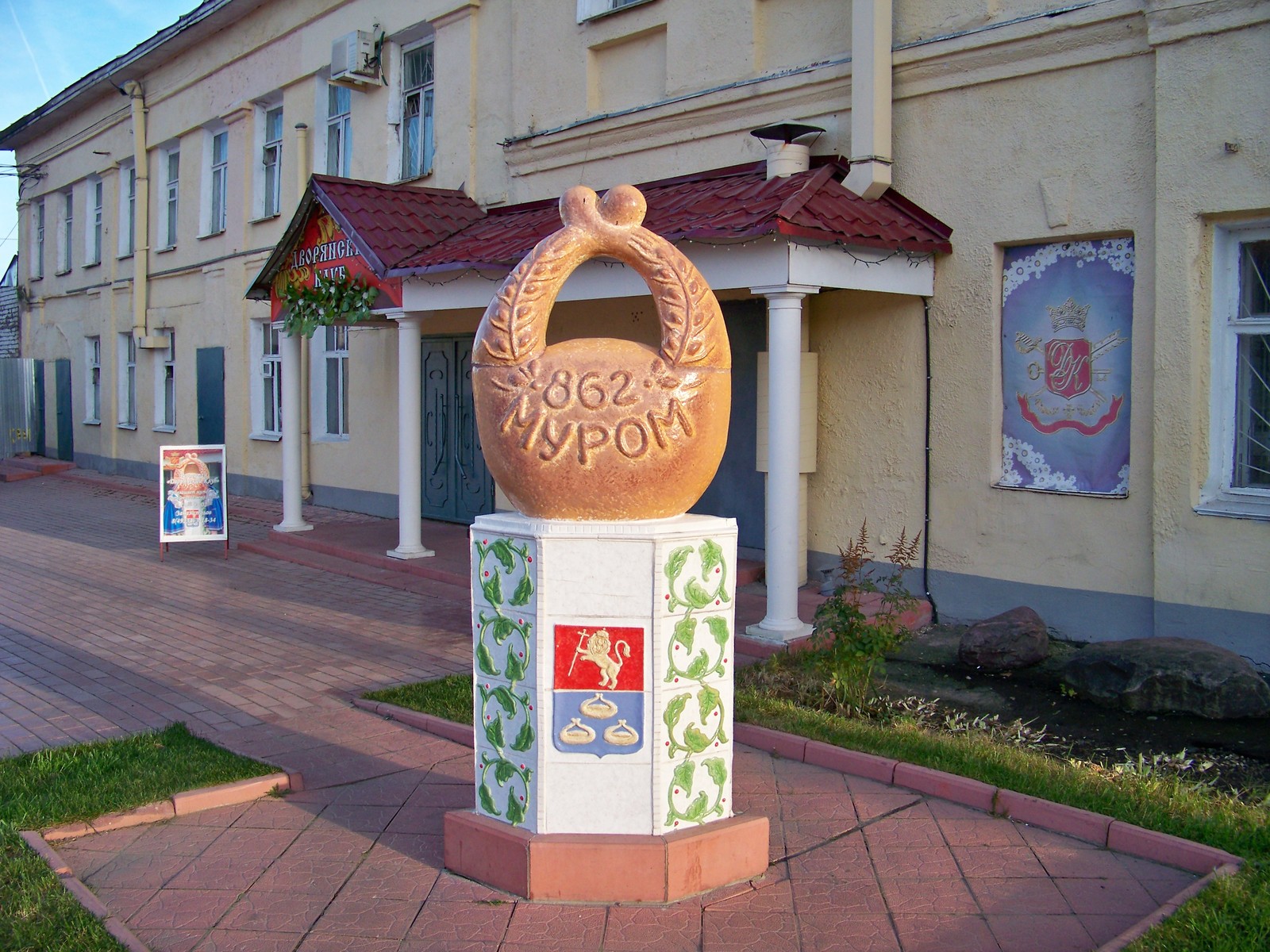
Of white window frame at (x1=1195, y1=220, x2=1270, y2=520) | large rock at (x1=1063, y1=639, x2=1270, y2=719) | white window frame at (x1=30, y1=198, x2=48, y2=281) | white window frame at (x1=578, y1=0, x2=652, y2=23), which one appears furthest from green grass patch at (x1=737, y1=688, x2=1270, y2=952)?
white window frame at (x1=30, y1=198, x2=48, y2=281)

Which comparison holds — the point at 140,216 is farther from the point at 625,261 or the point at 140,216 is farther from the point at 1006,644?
the point at 625,261

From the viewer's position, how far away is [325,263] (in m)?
10.8

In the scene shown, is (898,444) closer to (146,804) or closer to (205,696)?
(205,696)

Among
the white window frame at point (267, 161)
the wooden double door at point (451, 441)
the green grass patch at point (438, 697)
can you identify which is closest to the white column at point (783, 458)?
the green grass patch at point (438, 697)

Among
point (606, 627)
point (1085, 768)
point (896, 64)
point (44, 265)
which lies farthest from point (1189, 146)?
point (44, 265)

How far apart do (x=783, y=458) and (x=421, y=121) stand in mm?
8226

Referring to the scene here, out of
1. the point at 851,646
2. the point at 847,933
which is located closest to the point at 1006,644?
the point at 851,646

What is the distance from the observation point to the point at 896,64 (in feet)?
26.6

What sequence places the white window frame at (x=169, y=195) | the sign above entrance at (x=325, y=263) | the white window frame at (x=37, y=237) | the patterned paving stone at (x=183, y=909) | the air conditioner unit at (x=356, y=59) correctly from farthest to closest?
the white window frame at (x=37, y=237) → the white window frame at (x=169, y=195) → the air conditioner unit at (x=356, y=59) → the sign above entrance at (x=325, y=263) → the patterned paving stone at (x=183, y=909)

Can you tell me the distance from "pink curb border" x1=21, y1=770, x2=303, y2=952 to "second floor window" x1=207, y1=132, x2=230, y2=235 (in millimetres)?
14929

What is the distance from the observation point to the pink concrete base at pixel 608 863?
3.69 meters

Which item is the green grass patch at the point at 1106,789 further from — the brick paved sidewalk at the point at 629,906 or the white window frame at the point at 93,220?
the white window frame at the point at 93,220

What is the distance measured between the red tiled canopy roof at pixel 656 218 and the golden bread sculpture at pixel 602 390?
3.17 m

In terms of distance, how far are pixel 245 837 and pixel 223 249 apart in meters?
14.9
